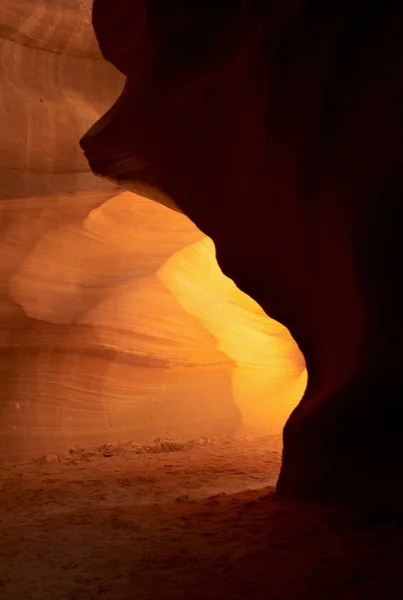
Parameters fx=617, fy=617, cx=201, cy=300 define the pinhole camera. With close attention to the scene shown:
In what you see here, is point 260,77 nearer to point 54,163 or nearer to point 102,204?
point 102,204

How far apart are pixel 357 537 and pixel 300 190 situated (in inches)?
51.4

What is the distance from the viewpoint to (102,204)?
6008 millimetres

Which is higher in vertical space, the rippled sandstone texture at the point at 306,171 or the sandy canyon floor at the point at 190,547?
the rippled sandstone texture at the point at 306,171

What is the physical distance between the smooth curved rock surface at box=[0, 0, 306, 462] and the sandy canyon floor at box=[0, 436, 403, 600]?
1.98 m

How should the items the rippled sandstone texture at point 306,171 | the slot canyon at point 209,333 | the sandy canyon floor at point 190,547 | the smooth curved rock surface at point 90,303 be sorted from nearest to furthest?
1. the sandy canyon floor at point 190,547
2. the slot canyon at point 209,333
3. the rippled sandstone texture at point 306,171
4. the smooth curved rock surface at point 90,303

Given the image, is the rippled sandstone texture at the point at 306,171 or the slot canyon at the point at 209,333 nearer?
the slot canyon at the point at 209,333

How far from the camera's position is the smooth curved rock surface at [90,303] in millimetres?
5137

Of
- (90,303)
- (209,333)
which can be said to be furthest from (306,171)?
(209,333)

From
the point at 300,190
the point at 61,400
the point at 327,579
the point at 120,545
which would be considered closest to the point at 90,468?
the point at 61,400

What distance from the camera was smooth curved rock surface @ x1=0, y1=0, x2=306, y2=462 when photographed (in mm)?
5137

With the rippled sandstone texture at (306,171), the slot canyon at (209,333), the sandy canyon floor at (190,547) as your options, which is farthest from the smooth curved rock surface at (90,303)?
the rippled sandstone texture at (306,171)

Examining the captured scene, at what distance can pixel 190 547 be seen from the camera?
188 centimetres

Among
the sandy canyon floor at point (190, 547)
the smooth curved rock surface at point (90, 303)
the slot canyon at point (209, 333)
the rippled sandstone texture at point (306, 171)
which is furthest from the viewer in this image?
the smooth curved rock surface at point (90, 303)

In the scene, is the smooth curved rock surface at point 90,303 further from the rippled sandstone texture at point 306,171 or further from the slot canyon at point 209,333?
the rippled sandstone texture at point 306,171
